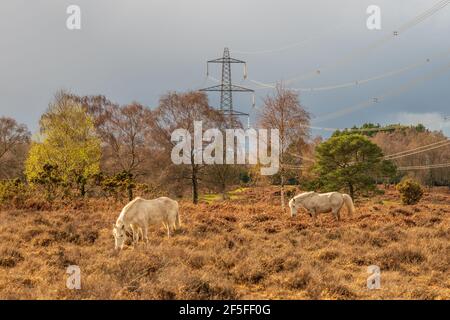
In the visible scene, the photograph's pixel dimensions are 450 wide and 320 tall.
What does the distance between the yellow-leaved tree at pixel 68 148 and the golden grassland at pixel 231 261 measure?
1463 cm

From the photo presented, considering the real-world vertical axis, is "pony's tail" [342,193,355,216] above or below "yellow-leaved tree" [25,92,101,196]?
below

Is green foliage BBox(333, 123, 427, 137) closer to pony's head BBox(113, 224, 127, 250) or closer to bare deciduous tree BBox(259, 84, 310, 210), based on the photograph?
bare deciduous tree BBox(259, 84, 310, 210)

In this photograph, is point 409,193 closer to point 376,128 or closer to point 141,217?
point 141,217

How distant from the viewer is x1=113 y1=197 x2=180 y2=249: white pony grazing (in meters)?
13.4

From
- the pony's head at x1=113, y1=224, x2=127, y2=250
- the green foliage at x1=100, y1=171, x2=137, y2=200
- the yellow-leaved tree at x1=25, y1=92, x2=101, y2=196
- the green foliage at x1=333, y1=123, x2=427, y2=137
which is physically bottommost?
the pony's head at x1=113, y1=224, x2=127, y2=250

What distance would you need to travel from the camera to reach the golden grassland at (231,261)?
27.5 ft

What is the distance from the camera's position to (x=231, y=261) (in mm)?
10984

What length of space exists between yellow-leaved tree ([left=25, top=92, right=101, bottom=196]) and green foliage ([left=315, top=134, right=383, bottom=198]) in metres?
22.4

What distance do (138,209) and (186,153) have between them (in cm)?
2519

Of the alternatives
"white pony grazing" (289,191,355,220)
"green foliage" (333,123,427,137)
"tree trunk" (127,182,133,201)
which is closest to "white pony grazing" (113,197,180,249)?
"white pony grazing" (289,191,355,220)

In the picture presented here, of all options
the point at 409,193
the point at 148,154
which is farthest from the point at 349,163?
the point at 148,154

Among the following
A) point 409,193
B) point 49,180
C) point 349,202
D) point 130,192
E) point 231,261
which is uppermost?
point 49,180

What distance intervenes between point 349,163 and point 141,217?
33.5m
